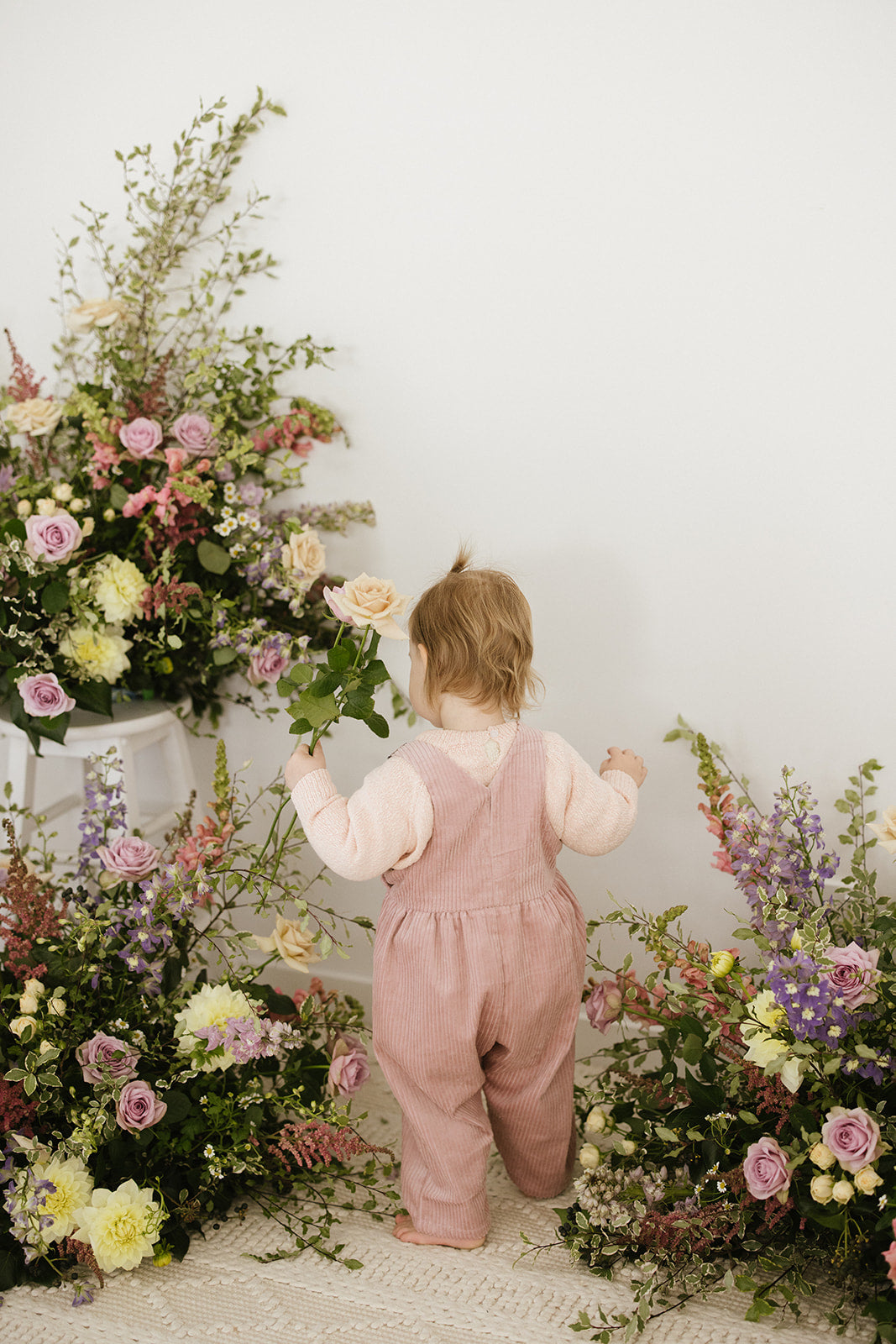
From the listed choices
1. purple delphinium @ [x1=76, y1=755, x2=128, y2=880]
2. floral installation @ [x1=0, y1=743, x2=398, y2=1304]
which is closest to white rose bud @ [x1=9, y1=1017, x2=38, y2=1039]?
floral installation @ [x1=0, y1=743, x2=398, y2=1304]

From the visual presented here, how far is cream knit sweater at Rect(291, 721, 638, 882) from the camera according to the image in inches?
52.8

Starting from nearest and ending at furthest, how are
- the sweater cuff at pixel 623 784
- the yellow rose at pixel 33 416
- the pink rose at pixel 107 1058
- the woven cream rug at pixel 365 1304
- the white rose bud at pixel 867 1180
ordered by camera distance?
the white rose bud at pixel 867 1180, the woven cream rug at pixel 365 1304, the pink rose at pixel 107 1058, the sweater cuff at pixel 623 784, the yellow rose at pixel 33 416

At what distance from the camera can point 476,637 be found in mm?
1358

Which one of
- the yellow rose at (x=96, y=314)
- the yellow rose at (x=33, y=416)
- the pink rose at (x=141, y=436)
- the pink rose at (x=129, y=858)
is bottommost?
the pink rose at (x=129, y=858)

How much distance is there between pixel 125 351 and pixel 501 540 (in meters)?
0.77

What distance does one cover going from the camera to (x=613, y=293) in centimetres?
162

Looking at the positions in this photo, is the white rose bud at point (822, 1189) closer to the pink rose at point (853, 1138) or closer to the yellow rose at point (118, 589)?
the pink rose at point (853, 1138)

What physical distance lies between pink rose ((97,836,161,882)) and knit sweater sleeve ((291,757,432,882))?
0.87 feet

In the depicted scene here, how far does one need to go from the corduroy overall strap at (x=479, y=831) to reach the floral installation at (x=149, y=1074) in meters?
0.17

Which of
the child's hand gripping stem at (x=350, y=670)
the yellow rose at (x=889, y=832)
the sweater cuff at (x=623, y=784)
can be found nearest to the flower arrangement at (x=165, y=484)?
the child's hand gripping stem at (x=350, y=670)

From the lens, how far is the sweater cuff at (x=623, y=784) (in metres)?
1.48

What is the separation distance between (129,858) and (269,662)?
1.32ft

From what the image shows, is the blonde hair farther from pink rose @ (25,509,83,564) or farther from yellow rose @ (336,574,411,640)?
pink rose @ (25,509,83,564)

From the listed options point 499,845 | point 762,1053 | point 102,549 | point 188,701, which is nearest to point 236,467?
point 102,549
